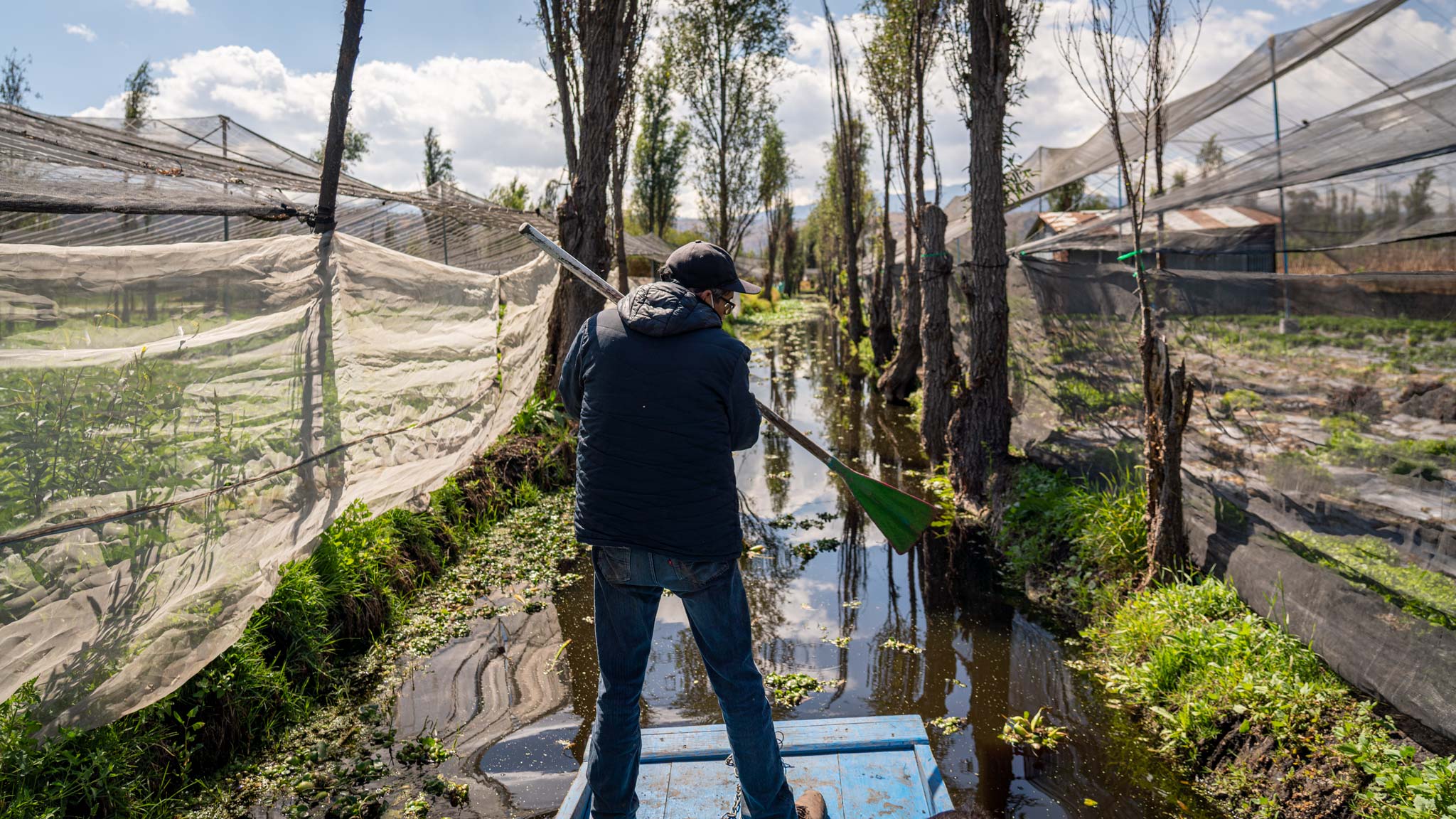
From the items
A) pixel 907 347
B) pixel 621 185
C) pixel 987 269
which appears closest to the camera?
pixel 987 269

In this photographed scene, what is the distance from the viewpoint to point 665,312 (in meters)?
2.60

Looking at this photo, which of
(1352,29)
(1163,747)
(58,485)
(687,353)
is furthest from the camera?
(1352,29)

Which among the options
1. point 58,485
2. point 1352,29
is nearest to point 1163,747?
point 58,485

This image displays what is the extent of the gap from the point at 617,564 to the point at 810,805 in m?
1.09

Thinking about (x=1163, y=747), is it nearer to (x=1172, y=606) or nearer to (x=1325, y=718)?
(x=1325, y=718)

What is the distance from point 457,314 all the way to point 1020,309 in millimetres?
5016

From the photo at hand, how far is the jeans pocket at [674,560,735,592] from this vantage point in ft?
8.55

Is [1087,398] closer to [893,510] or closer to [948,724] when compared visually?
[948,724]

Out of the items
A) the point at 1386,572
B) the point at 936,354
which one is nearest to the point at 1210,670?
the point at 1386,572

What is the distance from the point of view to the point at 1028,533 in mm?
6512

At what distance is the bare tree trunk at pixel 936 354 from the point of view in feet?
30.1

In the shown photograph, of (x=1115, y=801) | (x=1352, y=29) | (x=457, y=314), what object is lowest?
(x=1115, y=801)

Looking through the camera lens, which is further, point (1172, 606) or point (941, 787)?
point (1172, 606)

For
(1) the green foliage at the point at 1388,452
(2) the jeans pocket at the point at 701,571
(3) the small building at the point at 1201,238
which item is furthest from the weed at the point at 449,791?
(3) the small building at the point at 1201,238
